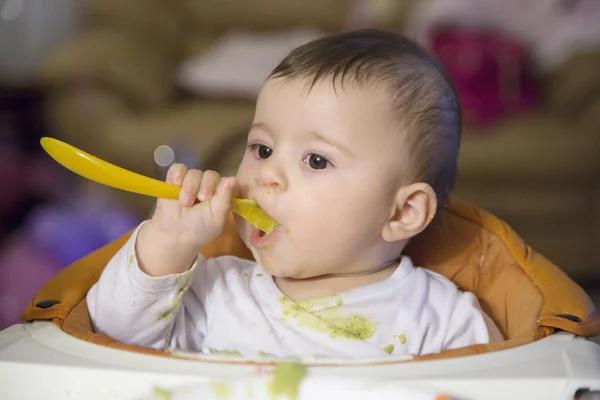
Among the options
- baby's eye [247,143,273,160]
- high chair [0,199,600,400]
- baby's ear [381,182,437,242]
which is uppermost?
baby's eye [247,143,273,160]

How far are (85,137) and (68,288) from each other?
157 cm

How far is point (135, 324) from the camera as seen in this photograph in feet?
3.08

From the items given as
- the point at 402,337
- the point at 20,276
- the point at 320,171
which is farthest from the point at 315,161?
the point at 20,276

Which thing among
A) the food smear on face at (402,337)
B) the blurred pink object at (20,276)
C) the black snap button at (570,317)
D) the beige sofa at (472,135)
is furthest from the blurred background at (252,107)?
the black snap button at (570,317)

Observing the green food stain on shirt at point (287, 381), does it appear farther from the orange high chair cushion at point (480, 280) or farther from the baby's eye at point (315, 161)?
the baby's eye at point (315, 161)

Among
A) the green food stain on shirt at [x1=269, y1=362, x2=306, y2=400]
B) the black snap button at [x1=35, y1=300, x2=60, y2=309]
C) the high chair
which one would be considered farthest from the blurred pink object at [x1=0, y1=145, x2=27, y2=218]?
the green food stain on shirt at [x1=269, y1=362, x2=306, y2=400]

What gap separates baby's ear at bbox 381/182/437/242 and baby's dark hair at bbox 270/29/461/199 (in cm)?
2

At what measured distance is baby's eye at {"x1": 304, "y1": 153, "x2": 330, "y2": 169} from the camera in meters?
0.95

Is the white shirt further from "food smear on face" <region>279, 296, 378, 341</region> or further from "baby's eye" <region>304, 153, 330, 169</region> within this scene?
"baby's eye" <region>304, 153, 330, 169</region>

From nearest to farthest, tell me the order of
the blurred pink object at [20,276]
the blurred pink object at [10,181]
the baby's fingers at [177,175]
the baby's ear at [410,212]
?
1. the baby's fingers at [177,175]
2. the baby's ear at [410,212]
3. the blurred pink object at [20,276]
4. the blurred pink object at [10,181]

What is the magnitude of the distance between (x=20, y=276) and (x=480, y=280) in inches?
40.7

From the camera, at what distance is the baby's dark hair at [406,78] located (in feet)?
3.18

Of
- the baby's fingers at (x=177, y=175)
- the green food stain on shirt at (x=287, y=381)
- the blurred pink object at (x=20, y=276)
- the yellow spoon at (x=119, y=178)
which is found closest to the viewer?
the green food stain on shirt at (x=287, y=381)

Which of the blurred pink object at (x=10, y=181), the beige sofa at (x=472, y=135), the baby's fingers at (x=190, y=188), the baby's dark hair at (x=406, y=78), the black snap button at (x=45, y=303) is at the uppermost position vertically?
the baby's dark hair at (x=406, y=78)
